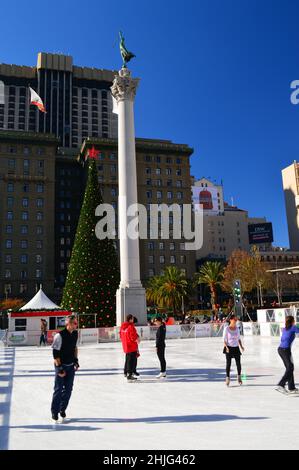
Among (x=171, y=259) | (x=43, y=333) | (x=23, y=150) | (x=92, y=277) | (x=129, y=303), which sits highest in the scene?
(x=23, y=150)

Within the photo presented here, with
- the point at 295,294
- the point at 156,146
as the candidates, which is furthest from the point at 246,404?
the point at 295,294

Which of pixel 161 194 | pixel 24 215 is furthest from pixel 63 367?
pixel 161 194

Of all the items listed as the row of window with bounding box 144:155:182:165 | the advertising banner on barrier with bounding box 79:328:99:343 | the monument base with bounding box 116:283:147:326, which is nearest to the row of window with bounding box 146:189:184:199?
the row of window with bounding box 144:155:182:165

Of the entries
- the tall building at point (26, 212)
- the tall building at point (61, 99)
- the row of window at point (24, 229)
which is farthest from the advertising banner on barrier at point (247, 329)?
the tall building at point (61, 99)

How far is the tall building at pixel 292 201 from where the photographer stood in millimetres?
126812

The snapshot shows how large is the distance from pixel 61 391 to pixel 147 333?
25229 millimetres

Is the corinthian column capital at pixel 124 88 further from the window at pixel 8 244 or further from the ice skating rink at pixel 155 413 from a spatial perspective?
the window at pixel 8 244

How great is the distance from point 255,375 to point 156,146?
8950cm

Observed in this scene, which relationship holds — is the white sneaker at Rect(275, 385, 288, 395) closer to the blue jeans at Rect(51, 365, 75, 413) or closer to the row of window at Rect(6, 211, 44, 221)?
the blue jeans at Rect(51, 365, 75, 413)

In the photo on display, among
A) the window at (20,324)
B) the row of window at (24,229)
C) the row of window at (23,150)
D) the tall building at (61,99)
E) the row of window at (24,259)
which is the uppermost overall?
the tall building at (61,99)

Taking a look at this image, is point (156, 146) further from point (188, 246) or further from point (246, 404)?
point (246, 404)

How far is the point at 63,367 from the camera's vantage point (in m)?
7.83

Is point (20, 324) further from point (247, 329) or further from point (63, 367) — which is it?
point (63, 367)

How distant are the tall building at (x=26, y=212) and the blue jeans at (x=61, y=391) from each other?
257 ft
